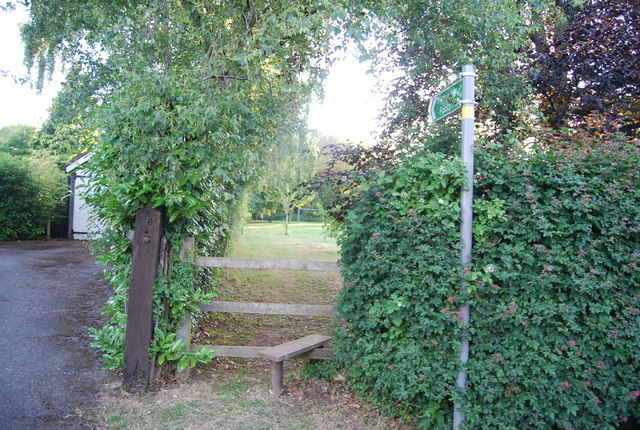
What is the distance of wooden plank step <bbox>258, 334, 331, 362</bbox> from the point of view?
13.1ft

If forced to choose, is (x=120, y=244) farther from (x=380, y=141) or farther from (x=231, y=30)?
(x=380, y=141)

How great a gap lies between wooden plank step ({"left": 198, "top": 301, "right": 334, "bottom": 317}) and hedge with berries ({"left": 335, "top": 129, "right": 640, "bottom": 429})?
1022mm

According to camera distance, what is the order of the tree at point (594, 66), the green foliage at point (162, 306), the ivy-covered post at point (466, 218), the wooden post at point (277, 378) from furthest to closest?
the tree at point (594, 66)
the green foliage at point (162, 306)
the wooden post at point (277, 378)
the ivy-covered post at point (466, 218)

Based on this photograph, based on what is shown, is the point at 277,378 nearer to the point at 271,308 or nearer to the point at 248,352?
the point at 248,352

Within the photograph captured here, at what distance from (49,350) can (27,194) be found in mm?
14006

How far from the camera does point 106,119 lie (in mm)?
3955

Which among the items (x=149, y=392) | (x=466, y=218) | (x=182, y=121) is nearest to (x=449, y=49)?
(x=466, y=218)

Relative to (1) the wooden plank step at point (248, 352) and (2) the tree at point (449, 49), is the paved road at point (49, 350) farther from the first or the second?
(2) the tree at point (449, 49)

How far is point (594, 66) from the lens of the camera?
23.7 ft

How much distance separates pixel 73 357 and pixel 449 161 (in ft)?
15.2

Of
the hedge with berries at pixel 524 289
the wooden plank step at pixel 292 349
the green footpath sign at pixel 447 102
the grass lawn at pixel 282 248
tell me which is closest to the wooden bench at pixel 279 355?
the wooden plank step at pixel 292 349

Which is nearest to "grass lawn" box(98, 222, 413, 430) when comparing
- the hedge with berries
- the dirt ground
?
the dirt ground

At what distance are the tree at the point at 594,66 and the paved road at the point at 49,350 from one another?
753 cm

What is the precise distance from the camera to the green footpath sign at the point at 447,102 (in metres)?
3.43
